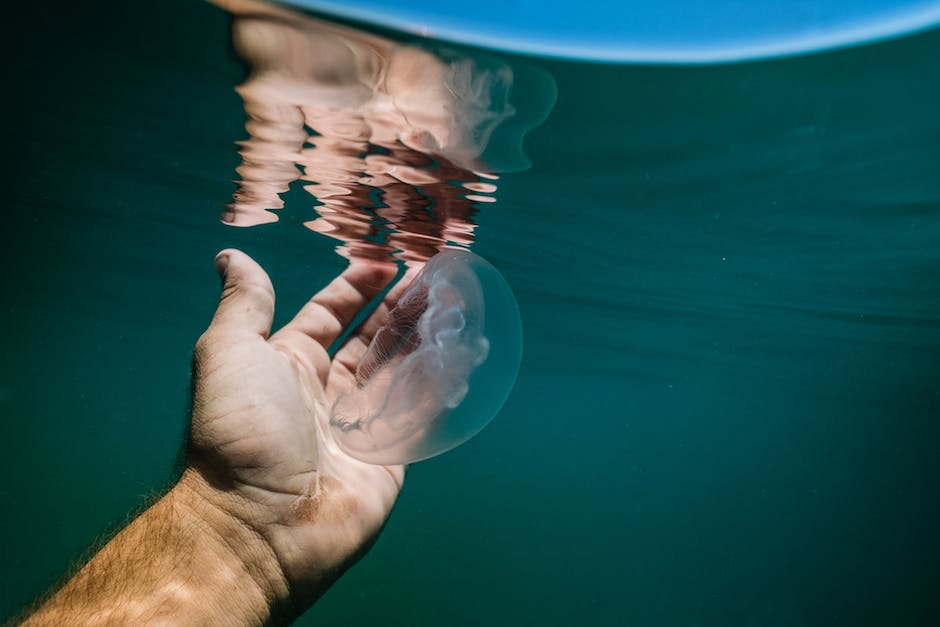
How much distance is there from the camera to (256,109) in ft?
19.8

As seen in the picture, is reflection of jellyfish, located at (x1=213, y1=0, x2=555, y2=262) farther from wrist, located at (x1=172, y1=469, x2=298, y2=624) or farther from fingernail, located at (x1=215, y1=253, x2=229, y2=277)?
wrist, located at (x1=172, y1=469, x2=298, y2=624)

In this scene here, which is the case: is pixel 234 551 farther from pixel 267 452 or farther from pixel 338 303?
pixel 338 303

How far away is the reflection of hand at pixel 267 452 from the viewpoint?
2.66 m

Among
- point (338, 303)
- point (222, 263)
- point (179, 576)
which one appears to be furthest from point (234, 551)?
point (338, 303)

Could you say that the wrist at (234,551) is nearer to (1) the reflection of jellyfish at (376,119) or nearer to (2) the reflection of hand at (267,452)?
(2) the reflection of hand at (267,452)

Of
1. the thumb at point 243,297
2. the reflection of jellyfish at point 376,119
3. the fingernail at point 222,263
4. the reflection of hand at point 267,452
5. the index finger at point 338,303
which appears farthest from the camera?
the reflection of jellyfish at point 376,119

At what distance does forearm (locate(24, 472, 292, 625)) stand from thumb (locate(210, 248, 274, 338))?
757 mm

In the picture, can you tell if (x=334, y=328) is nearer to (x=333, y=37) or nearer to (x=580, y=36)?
(x=333, y=37)

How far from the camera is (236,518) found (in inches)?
108

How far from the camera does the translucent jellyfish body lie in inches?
139

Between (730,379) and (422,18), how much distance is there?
85.3 ft

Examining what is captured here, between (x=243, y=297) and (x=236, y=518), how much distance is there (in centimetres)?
106

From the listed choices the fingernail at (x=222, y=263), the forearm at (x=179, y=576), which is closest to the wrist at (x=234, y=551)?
the forearm at (x=179, y=576)

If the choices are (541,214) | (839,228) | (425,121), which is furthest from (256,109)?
(839,228)
